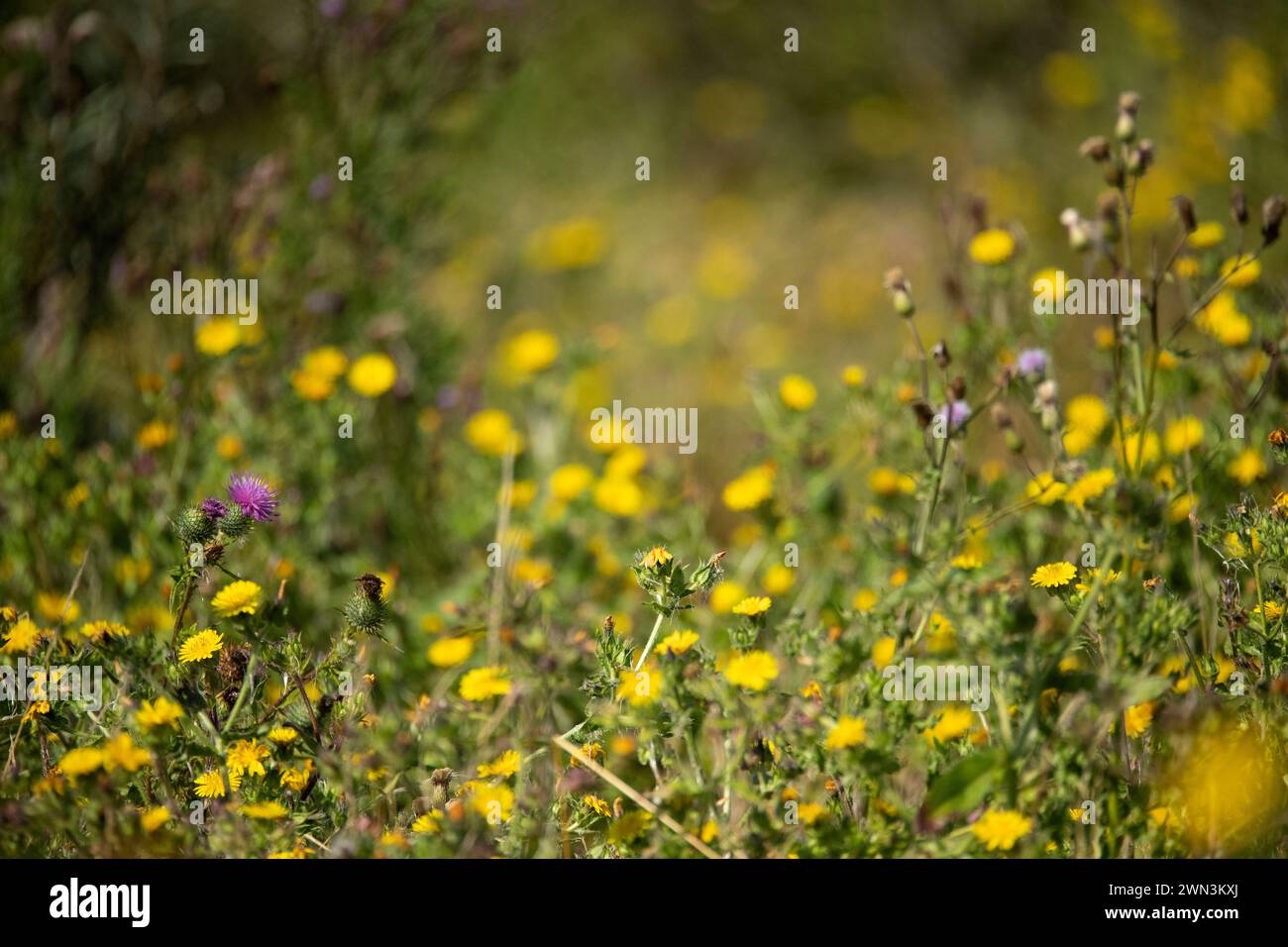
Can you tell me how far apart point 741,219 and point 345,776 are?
15.3 ft

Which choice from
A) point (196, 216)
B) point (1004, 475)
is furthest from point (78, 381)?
point (1004, 475)

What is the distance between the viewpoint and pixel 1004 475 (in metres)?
2.40

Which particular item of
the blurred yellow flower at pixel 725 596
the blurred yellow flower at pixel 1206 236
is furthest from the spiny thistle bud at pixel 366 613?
the blurred yellow flower at pixel 1206 236

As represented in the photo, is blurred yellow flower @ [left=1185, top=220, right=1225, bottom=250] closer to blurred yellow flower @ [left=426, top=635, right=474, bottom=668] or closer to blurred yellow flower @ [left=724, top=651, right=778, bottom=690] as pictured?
blurred yellow flower @ [left=724, top=651, right=778, bottom=690]

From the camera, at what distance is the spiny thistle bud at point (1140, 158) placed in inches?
64.7

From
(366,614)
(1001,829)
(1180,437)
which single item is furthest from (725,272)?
(1001,829)

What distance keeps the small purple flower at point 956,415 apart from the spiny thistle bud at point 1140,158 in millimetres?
430

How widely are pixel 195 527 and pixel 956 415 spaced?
117 cm

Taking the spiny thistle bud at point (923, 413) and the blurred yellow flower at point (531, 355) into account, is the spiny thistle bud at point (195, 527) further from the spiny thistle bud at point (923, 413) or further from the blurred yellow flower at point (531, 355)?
the blurred yellow flower at point (531, 355)

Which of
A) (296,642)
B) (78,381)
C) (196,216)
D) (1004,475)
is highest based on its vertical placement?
(196,216)

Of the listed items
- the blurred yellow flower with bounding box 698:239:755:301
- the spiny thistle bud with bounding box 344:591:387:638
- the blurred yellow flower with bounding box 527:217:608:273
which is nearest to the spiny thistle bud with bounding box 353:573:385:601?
the spiny thistle bud with bounding box 344:591:387:638

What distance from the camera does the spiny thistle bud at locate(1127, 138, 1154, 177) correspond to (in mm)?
1645

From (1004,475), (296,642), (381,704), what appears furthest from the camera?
(1004,475)
